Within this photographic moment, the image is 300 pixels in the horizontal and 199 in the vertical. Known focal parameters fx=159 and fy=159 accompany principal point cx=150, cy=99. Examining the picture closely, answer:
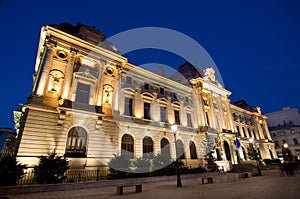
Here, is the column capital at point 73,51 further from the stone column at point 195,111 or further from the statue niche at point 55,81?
the stone column at point 195,111

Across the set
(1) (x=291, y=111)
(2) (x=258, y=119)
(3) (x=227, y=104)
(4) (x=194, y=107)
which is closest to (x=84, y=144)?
(4) (x=194, y=107)

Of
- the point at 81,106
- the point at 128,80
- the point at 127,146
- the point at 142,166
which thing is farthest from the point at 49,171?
the point at 128,80

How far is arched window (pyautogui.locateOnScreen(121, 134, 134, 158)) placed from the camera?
18.3 meters

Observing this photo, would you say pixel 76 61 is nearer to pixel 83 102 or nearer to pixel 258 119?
pixel 83 102

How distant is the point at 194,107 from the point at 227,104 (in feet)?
38.0

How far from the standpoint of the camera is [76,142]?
15.3m

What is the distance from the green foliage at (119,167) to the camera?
12.9 meters

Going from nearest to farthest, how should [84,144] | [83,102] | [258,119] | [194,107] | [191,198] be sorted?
[191,198]
[84,144]
[83,102]
[194,107]
[258,119]

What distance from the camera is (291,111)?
59062 millimetres

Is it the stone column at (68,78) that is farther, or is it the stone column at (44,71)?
the stone column at (68,78)

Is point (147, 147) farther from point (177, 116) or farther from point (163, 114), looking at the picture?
point (177, 116)

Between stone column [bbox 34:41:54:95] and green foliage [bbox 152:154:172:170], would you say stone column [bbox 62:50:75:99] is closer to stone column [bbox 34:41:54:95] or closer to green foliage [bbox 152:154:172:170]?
stone column [bbox 34:41:54:95]

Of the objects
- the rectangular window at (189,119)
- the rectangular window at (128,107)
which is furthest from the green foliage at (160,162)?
the rectangular window at (189,119)

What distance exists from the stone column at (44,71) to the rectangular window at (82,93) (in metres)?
3.09
